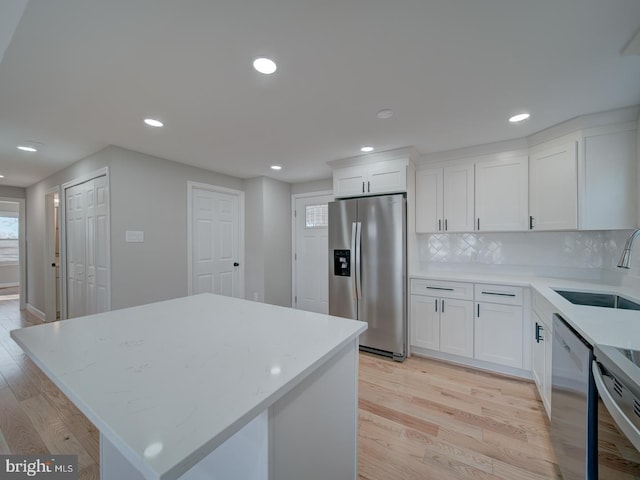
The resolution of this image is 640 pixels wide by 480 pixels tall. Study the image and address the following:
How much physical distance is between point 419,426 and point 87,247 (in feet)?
13.4

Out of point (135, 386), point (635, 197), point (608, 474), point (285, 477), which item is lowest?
point (608, 474)

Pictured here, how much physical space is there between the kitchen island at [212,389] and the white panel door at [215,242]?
2431 mm

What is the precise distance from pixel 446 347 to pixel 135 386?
2903mm

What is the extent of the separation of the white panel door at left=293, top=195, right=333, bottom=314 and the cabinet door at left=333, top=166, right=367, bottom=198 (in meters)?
0.88

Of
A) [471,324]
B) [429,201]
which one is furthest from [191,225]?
[471,324]

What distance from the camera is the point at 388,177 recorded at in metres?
3.02

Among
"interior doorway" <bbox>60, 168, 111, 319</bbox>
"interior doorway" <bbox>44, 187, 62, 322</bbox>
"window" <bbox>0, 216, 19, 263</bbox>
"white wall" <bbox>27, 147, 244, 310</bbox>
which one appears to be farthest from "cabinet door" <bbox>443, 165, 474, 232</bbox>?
"window" <bbox>0, 216, 19, 263</bbox>

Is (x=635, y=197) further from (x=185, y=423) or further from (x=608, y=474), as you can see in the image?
(x=185, y=423)

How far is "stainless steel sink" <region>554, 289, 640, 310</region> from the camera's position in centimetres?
189

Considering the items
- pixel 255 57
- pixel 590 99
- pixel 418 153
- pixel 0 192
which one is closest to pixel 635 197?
pixel 590 99

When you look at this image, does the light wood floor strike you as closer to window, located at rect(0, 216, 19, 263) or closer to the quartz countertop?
the quartz countertop

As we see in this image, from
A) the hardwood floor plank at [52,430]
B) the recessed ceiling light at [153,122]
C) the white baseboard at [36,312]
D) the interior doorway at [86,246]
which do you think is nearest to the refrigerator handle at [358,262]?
the recessed ceiling light at [153,122]

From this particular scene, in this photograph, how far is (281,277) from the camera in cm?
447

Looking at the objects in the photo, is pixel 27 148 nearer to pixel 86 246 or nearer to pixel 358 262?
pixel 86 246
